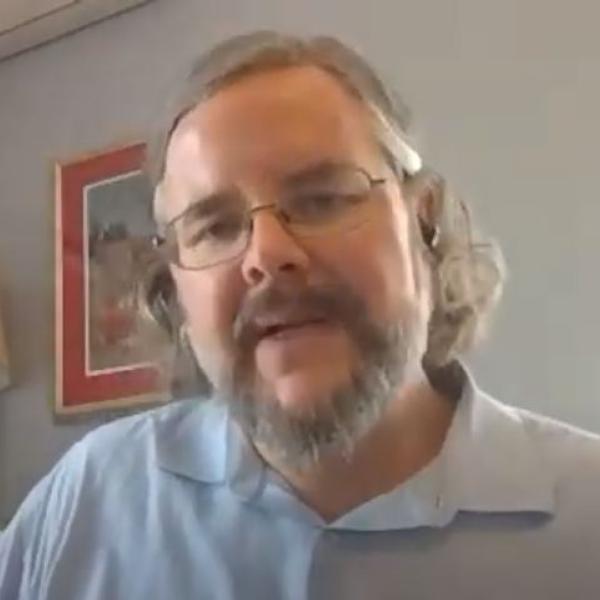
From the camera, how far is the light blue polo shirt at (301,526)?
2.95 feet

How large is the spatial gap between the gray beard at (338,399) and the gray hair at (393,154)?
11 cm

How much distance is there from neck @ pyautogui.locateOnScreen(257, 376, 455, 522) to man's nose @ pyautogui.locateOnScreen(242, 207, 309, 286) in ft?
0.47

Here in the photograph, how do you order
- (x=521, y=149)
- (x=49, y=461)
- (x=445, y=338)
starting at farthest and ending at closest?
(x=49, y=461), (x=521, y=149), (x=445, y=338)

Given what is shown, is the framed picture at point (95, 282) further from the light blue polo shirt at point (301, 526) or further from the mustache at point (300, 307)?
the mustache at point (300, 307)

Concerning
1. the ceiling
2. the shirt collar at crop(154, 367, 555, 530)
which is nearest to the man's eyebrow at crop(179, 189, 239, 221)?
the shirt collar at crop(154, 367, 555, 530)

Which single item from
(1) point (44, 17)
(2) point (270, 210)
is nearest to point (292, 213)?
(2) point (270, 210)

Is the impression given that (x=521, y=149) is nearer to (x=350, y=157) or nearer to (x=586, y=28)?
(x=586, y=28)

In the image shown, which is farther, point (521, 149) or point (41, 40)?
point (41, 40)

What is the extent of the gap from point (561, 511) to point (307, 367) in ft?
0.68

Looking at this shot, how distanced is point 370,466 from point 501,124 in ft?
2.83

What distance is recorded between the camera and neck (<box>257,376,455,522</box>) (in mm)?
949

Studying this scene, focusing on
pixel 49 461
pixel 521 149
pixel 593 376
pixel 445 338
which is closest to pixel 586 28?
pixel 521 149

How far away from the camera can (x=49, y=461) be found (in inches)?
86.7

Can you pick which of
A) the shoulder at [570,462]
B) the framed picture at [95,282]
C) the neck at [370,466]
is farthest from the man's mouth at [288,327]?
the framed picture at [95,282]
